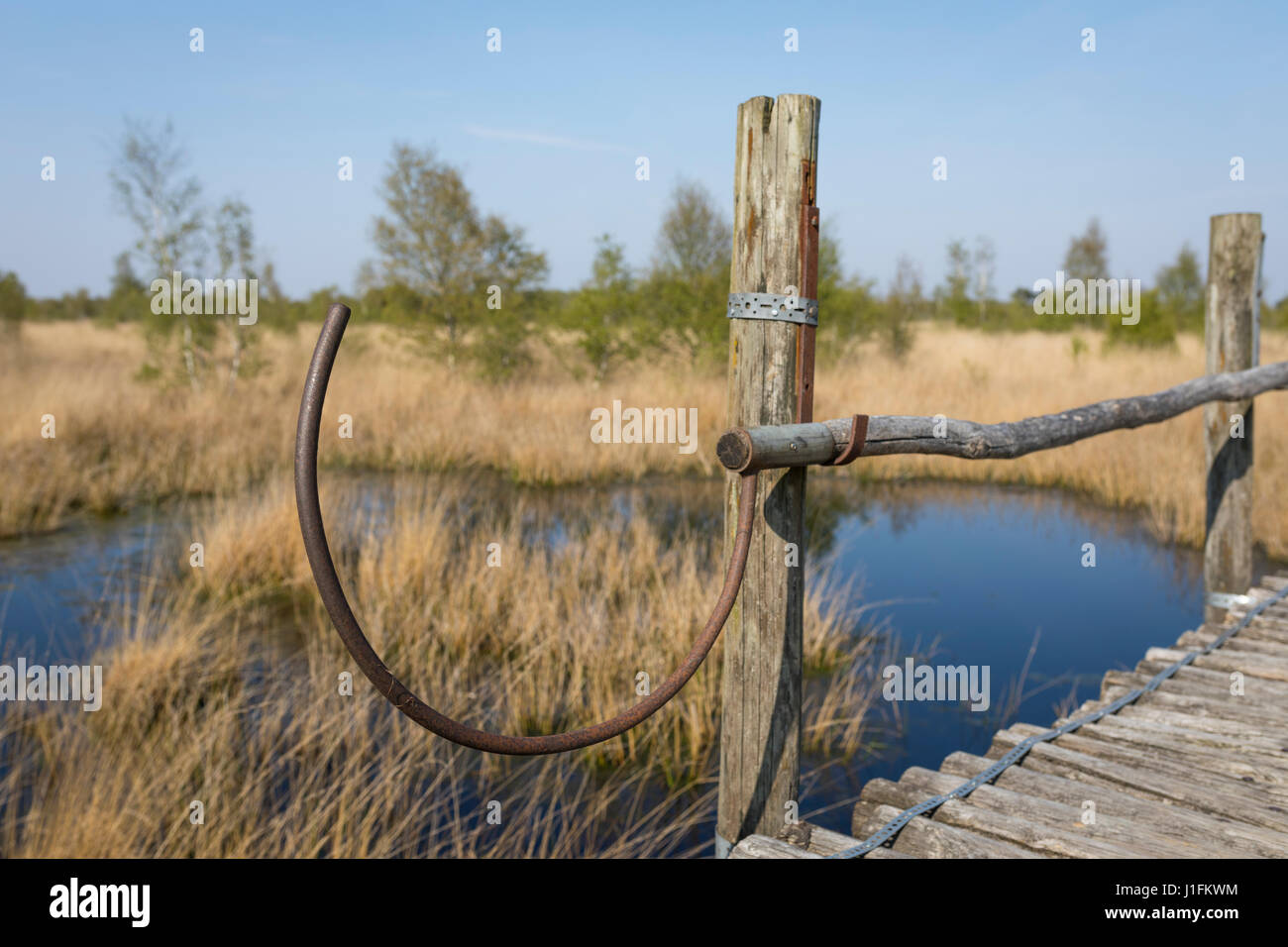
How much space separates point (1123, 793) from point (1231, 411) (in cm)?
306

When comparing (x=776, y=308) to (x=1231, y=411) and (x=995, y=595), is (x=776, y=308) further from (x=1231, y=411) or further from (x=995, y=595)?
(x=995, y=595)

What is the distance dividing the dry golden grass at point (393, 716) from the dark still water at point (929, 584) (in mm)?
390

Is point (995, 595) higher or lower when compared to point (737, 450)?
lower

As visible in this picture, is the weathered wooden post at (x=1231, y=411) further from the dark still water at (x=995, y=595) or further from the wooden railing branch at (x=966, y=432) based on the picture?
the dark still water at (x=995, y=595)

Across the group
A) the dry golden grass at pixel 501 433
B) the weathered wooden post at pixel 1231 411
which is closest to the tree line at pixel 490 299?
the dry golden grass at pixel 501 433

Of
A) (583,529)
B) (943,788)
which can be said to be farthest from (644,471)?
(943,788)

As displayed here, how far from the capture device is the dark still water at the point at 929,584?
477 centimetres

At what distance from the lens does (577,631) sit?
15.0 ft

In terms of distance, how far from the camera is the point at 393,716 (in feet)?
13.2

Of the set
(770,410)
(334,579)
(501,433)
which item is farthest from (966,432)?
(501,433)

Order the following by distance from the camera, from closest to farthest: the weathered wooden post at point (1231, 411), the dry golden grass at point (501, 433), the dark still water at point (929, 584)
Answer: the weathered wooden post at point (1231, 411), the dark still water at point (929, 584), the dry golden grass at point (501, 433)
